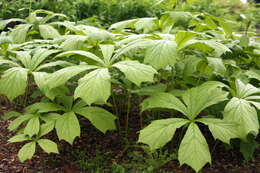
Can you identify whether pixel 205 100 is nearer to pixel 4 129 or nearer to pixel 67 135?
pixel 67 135

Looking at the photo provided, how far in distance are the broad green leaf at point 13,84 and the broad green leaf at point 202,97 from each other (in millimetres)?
1023

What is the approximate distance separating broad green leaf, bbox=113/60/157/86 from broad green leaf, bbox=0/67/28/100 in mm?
638

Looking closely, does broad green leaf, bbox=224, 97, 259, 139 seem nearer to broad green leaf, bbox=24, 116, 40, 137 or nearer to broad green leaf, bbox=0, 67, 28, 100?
broad green leaf, bbox=24, 116, 40, 137

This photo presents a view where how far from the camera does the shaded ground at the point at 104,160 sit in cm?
198

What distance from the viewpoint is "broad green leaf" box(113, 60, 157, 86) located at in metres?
1.70

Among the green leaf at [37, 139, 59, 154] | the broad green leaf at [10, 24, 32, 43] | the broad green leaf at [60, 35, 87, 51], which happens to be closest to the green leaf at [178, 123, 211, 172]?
the green leaf at [37, 139, 59, 154]

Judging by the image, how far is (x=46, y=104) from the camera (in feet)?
6.69

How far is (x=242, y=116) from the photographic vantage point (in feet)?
5.62

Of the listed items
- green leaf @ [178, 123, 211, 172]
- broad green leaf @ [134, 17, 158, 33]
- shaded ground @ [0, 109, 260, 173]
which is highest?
broad green leaf @ [134, 17, 158, 33]

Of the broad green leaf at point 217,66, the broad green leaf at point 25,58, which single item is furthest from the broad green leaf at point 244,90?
the broad green leaf at point 25,58

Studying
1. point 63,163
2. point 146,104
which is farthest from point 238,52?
point 63,163

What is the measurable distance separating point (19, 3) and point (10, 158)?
11.9ft

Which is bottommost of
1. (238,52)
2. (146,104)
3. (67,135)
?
(67,135)

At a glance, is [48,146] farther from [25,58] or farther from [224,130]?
[224,130]
